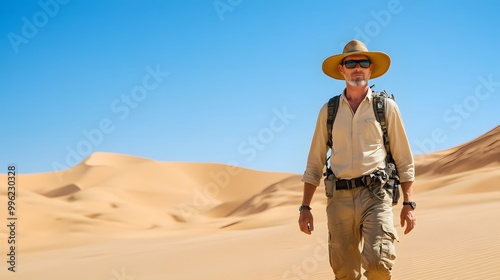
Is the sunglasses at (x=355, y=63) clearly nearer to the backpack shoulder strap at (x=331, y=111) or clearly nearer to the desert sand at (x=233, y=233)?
the backpack shoulder strap at (x=331, y=111)

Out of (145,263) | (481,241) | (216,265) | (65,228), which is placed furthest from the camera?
(65,228)

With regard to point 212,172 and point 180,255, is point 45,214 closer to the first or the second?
point 180,255

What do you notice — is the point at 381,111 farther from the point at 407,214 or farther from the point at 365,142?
the point at 407,214

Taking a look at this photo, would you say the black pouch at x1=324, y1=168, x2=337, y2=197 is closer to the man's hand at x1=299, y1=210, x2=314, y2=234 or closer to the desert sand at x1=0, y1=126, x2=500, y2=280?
the man's hand at x1=299, y1=210, x2=314, y2=234

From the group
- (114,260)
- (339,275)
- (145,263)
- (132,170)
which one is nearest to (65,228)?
(114,260)

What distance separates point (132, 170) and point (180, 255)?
6599cm

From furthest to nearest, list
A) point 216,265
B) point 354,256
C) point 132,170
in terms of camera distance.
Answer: point 132,170
point 216,265
point 354,256

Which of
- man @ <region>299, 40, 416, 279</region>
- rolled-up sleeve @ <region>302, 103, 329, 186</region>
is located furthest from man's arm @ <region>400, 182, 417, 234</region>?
rolled-up sleeve @ <region>302, 103, 329, 186</region>

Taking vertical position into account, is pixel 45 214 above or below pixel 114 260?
above

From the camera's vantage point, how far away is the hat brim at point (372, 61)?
4562mm

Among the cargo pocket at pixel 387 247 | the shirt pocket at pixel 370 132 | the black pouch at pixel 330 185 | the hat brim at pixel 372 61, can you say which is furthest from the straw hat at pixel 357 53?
the cargo pocket at pixel 387 247

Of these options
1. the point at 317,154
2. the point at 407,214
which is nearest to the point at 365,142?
the point at 317,154

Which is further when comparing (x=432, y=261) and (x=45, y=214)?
(x=45, y=214)

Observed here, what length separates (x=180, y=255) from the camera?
1418cm
